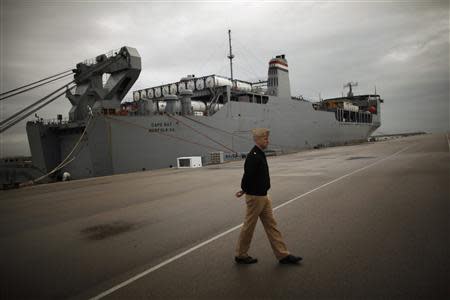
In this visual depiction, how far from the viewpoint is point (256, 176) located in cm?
387

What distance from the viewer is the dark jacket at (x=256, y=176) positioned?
384 cm

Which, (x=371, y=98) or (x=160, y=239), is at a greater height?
(x=371, y=98)

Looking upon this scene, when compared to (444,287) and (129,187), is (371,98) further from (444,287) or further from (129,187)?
(444,287)

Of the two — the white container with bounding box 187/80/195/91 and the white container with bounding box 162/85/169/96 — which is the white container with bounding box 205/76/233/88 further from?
the white container with bounding box 162/85/169/96

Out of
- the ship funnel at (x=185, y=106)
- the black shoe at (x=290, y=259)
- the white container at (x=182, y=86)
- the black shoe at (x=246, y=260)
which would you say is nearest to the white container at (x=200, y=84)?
the white container at (x=182, y=86)

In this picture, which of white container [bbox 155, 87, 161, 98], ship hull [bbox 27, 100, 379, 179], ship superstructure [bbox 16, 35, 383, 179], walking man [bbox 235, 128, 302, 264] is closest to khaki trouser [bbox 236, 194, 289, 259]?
walking man [bbox 235, 128, 302, 264]

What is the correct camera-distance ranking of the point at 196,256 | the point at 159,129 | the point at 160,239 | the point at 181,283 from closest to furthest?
the point at 181,283 → the point at 196,256 → the point at 160,239 → the point at 159,129

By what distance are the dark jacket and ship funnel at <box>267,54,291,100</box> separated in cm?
2832

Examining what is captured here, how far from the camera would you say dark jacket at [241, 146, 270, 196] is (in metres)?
3.84

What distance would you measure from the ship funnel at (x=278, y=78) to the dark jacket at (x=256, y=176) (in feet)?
92.9

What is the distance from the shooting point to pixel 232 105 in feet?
78.1

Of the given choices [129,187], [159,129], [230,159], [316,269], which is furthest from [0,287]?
[230,159]

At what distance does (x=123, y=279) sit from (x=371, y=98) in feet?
210

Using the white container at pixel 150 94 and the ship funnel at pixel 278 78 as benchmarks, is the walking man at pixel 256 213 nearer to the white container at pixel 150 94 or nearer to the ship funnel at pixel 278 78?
the white container at pixel 150 94
